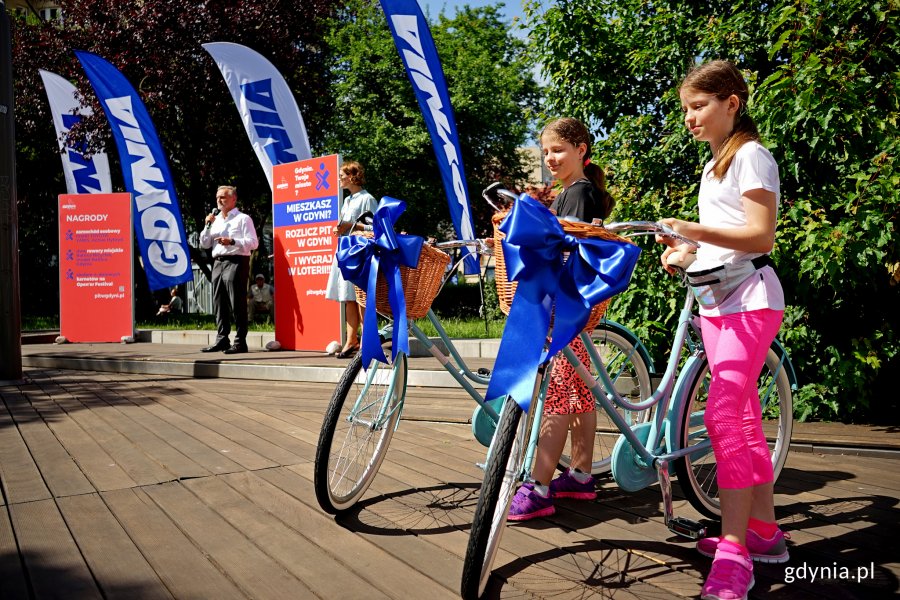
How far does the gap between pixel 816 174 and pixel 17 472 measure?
4.98m

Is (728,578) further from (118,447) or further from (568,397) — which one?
(118,447)

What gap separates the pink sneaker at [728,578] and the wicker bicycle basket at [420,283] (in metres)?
1.40

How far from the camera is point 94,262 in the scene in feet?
35.4

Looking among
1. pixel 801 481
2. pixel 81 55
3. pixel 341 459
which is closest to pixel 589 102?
pixel 801 481

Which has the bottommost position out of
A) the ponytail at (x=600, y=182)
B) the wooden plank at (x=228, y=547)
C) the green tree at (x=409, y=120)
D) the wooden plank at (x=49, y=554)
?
the wooden plank at (x=228, y=547)

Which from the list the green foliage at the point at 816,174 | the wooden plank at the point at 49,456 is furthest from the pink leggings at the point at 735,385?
the wooden plank at the point at 49,456

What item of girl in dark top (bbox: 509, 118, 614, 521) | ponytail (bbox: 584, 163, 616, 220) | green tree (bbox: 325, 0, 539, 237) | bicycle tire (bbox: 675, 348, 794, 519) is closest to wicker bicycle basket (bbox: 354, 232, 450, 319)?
girl in dark top (bbox: 509, 118, 614, 521)

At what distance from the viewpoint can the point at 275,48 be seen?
16062 millimetres

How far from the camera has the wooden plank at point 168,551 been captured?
246 cm

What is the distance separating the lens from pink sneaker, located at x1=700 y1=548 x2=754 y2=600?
2.32m

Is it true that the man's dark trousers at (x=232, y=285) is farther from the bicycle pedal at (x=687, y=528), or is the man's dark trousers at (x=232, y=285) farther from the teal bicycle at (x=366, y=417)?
the bicycle pedal at (x=687, y=528)

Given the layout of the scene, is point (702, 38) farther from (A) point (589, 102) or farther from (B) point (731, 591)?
(B) point (731, 591)

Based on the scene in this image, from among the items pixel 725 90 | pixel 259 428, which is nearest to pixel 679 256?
pixel 725 90

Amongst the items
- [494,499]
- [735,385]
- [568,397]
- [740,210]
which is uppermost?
[740,210]
